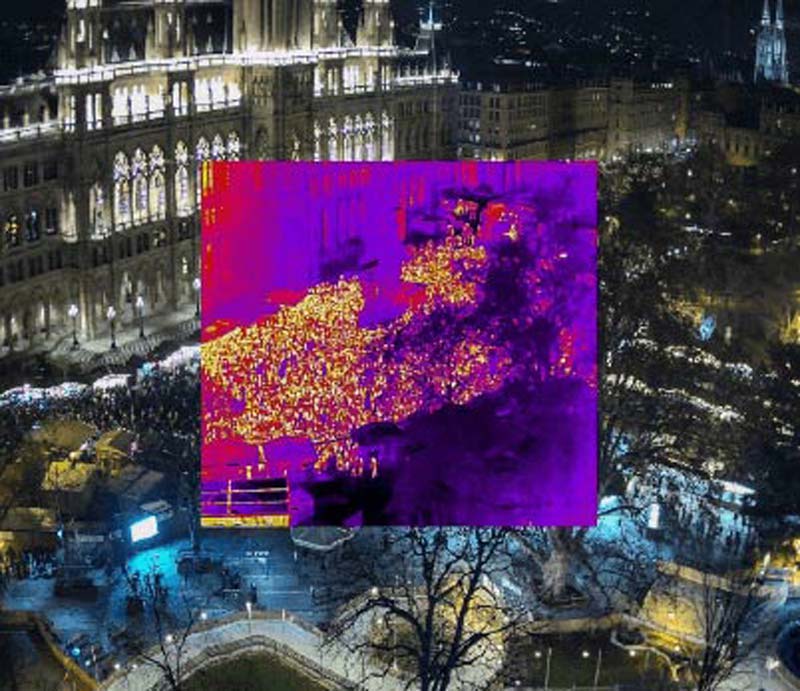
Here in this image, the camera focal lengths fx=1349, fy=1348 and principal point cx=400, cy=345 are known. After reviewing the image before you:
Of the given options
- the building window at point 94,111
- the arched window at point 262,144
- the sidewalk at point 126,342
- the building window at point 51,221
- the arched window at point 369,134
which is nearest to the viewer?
the sidewalk at point 126,342

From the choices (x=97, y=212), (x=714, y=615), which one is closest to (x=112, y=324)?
(x=97, y=212)

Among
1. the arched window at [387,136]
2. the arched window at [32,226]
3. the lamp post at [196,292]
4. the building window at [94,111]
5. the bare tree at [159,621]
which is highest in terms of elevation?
the building window at [94,111]

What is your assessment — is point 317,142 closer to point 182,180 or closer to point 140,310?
point 182,180

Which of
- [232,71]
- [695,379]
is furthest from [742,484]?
[232,71]

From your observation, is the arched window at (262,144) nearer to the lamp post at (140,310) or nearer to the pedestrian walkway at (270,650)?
the lamp post at (140,310)

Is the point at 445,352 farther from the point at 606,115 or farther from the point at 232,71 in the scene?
the point at 606,115
